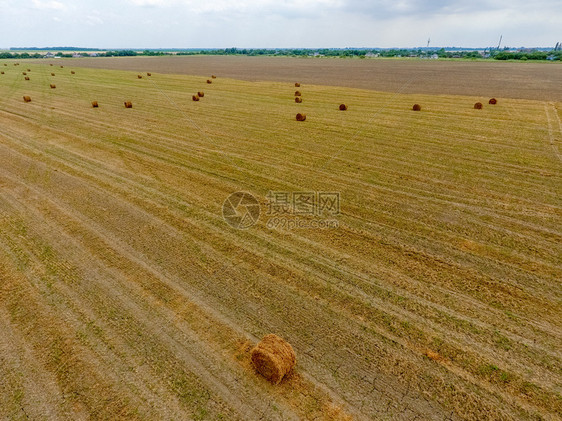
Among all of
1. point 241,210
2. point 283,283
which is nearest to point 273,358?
point 283,283

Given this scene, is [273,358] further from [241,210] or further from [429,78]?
[429,78]

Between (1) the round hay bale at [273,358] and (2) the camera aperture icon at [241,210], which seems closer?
(1) the round hay bale at [273,358]

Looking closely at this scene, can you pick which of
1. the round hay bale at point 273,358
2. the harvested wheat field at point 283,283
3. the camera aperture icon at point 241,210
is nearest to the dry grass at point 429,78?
the harvested wheat field at point 283,283

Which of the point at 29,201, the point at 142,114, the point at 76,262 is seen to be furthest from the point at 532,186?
the point at 142,114

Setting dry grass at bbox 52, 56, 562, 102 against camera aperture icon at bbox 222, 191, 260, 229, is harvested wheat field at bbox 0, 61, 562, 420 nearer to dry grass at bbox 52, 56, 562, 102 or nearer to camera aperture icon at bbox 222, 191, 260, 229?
camera aperture icon at bbox 222, 191, 260, 229

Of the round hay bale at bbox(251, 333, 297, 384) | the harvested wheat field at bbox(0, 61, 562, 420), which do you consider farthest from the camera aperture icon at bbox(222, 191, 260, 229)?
the round hay bale at bbox(251, 333, 297, 384)

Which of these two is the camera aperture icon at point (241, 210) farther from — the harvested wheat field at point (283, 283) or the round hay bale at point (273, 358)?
the round hay bale at point (273, 358)
